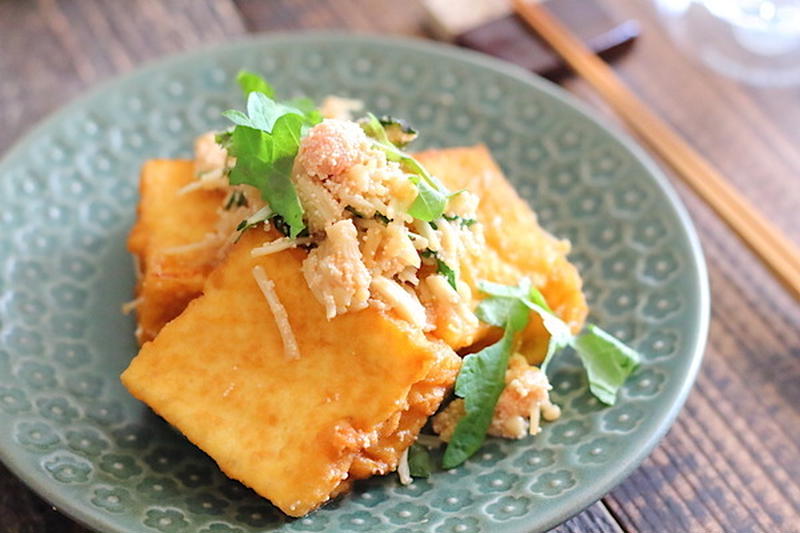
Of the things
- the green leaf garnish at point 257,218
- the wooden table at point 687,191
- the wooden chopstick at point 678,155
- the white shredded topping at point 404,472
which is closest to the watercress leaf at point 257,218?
the green leaf garnish at point 257,218

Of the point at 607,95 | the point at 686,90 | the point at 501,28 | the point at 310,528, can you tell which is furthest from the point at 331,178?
the point at 686,90

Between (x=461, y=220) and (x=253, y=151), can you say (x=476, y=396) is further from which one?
(x=253, y=151)

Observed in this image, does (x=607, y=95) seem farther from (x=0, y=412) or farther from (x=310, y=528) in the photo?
(x=0, y=412)

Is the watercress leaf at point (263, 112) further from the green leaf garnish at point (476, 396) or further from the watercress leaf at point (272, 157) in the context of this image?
the green leaf garnish at point (476, 396)

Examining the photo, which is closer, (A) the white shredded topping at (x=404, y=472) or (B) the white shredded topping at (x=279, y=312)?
(B) the white shredded topping at (x=279, y=312)

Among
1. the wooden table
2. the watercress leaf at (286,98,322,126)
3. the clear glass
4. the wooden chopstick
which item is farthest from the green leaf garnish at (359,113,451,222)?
the clear glass

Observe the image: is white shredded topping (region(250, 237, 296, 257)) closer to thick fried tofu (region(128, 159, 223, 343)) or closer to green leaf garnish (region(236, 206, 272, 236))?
green leaf garnish (region(236, 206, 272, 236))
